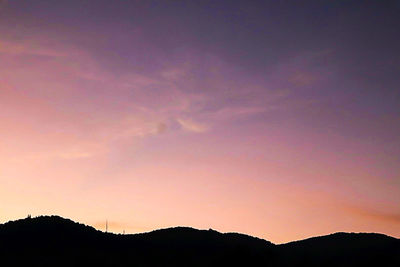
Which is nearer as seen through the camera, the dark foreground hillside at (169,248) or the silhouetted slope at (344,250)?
the dark foreground hillside at (169,248)

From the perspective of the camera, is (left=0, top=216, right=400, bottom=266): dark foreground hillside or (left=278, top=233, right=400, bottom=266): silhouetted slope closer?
(left=0, top=216, right=400, bottom=266): dark foreground hillside

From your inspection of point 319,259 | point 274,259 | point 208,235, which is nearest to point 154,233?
point 208,235

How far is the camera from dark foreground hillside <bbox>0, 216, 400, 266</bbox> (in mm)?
85438

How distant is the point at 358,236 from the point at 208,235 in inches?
1397

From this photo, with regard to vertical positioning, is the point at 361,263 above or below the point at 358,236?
below

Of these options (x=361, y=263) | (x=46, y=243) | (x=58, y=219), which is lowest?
(x=361, y=263)

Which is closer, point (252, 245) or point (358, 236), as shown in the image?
point (252, 245)

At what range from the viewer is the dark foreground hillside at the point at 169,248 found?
85.4 metres

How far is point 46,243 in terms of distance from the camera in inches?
3553

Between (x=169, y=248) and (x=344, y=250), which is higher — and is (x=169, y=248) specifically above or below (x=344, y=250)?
above

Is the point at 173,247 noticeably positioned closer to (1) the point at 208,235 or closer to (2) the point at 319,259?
(1) the point at 208,235

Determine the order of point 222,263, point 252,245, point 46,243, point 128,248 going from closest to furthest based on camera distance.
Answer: point 222,263, point 46,243, point 128,248, point 252,245

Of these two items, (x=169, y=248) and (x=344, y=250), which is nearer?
(x=169, y=248)

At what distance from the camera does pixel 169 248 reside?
99062 millimetres
